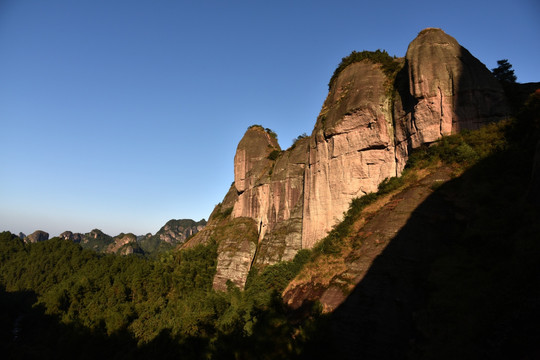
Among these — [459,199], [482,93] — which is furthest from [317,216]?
[482,93]

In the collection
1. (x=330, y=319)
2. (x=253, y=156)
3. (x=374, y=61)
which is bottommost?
(x=330, y=319)

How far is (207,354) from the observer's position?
2070cm

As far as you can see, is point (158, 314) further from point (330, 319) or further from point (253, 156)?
point (330, 319)

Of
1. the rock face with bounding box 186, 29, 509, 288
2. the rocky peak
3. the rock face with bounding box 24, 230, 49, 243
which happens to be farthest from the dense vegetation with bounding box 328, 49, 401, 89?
the rock face with bounding box 24, 230, 49, 243

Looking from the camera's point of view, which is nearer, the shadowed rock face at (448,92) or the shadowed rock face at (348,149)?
the shadowed rock face at (448,92)

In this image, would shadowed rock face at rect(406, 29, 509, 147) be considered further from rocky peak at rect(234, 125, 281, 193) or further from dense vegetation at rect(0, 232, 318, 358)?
rocky peak at rect(234, 125, 281, 193)

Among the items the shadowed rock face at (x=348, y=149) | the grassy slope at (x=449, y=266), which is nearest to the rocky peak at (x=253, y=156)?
the shadowed rock face at (x=348, y=149)

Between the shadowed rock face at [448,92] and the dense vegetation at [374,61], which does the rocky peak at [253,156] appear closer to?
the dense vegetation at [374,61]

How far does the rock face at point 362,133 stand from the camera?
894 inches

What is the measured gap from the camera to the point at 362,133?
1106 inches

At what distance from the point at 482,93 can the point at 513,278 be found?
1695 cm

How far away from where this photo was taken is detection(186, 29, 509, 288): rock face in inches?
894

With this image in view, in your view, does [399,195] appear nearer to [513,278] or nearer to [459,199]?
[459,199]

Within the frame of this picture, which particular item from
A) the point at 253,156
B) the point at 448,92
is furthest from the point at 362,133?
the point at 253,156
